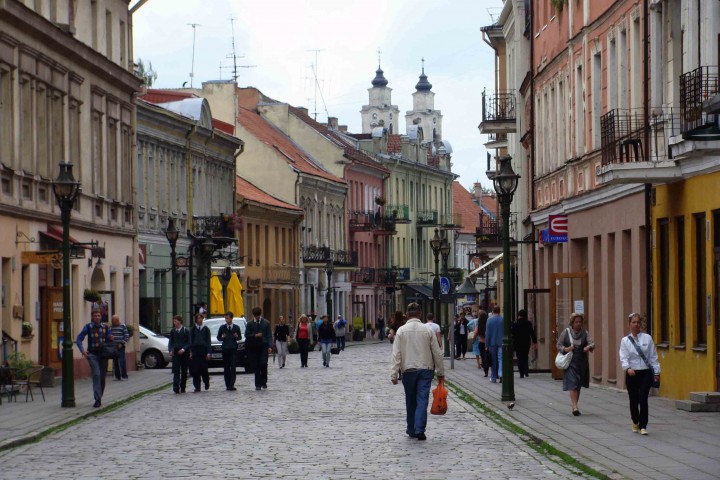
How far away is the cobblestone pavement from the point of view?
1675 centimetres

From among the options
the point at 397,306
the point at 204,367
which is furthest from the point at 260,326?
the point at 397,306

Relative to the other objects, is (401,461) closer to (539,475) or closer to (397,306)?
(539,475)

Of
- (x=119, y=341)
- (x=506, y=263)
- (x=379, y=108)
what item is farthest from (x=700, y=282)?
(x=379, y=108)

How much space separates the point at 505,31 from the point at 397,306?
173 feet

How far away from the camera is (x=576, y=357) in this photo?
79.7ft

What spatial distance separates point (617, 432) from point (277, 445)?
4.26 m

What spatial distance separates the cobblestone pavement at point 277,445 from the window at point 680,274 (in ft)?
12.5

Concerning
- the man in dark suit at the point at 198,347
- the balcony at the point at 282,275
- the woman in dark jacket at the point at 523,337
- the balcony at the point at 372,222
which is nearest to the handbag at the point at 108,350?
the man in dark suit at the point at 198,347

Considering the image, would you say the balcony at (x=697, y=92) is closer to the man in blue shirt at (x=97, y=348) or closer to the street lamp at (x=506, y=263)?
the street lamp at (x=506, y=263)

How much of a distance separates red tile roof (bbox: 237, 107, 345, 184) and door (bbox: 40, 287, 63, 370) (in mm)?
48522

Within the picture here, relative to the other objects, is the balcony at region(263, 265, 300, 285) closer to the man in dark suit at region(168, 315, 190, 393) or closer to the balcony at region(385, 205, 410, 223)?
the balcony at region(385, 205, 410, 223)

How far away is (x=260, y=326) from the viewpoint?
35281mm

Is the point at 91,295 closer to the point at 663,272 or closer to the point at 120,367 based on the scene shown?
the point at 120,367

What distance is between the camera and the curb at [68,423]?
2027cm
